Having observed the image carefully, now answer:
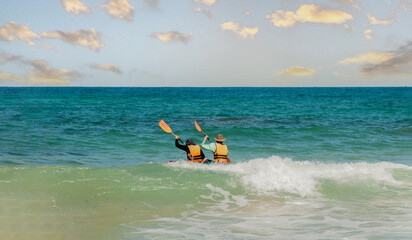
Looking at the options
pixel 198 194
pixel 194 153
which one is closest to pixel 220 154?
pixel 194 153

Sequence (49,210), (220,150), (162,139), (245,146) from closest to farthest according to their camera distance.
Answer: (49,210) < (220,150) < (245,146) < (162,139)

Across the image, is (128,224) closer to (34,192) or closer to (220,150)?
(34,192)

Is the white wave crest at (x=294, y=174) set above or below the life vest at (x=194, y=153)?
below

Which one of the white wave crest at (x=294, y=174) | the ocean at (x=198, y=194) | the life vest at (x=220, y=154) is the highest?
the life vest at (x=220, y=154)

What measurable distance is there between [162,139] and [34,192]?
11.4m

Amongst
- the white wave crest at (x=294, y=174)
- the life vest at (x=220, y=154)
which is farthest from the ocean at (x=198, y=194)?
the life vest at (x=220, y=154)

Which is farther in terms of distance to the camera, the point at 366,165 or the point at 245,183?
the point at 366,165

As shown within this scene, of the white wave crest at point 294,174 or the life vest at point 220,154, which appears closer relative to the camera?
the white wave crest at point 294,174

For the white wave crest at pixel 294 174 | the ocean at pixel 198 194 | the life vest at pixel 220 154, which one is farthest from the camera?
the life vest at pixel 220 154

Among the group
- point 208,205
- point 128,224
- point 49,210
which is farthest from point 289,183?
point 49,210

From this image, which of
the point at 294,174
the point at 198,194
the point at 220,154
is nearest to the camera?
the point at 198,194

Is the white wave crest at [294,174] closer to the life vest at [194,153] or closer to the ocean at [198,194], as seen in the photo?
the ocean at [198,194]

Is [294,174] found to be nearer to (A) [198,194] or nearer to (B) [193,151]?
(A) [198,194]

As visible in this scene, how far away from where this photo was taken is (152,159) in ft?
53.4
